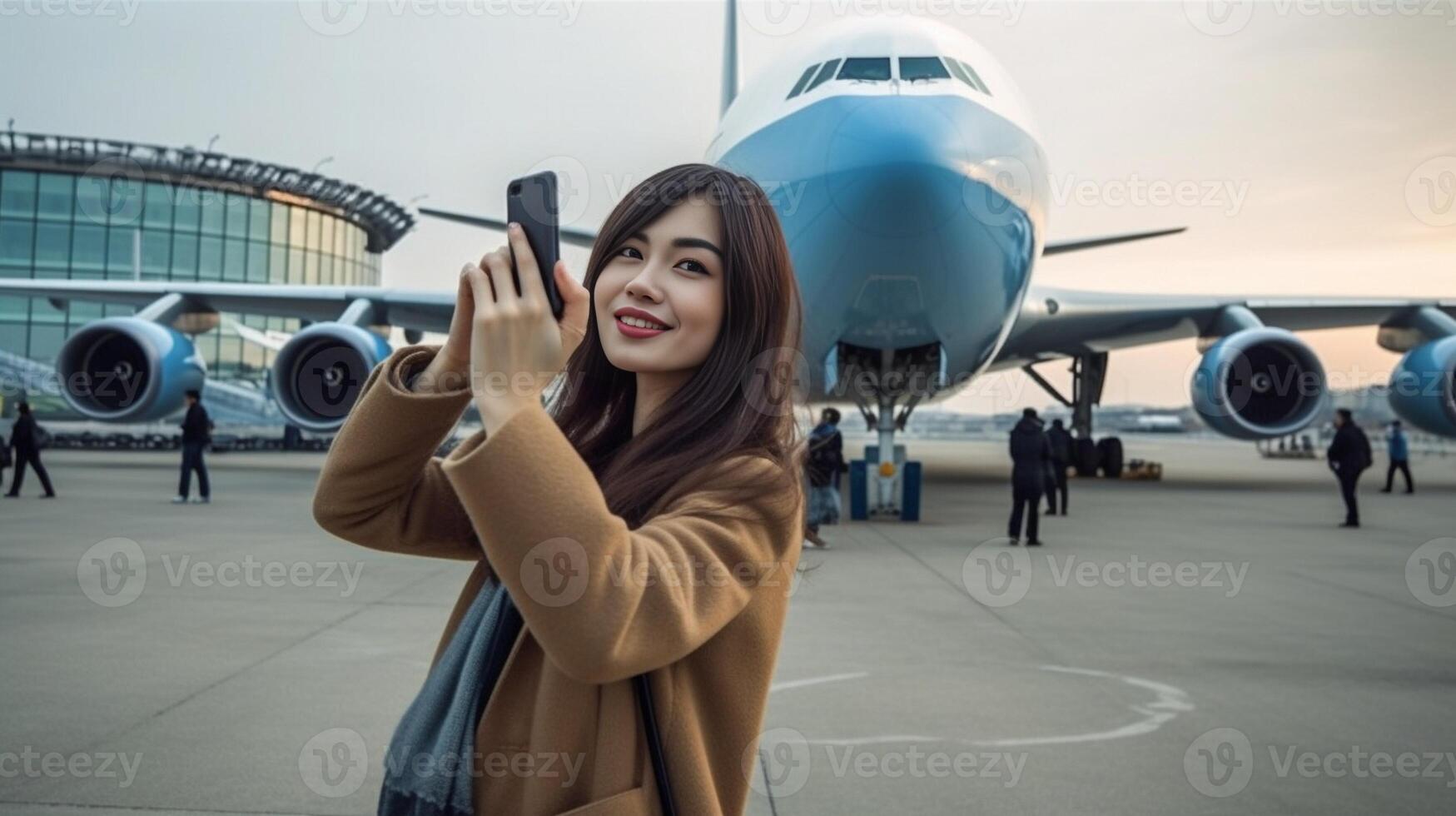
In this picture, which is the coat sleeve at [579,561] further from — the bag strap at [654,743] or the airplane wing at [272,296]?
the airplane wing at [272,296]

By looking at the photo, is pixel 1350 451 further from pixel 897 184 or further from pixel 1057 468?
pixel 897 184

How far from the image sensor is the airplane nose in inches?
278

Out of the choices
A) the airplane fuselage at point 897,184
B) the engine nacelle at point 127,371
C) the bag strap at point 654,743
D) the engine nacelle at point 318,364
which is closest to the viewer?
the bag strap at point 654,743

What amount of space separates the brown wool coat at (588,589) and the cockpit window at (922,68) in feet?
23.5

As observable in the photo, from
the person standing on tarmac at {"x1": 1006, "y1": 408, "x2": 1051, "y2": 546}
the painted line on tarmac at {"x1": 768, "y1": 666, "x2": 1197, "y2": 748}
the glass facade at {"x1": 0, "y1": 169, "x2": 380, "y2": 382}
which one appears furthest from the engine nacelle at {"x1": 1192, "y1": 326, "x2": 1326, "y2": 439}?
the glass facade at {"x1": 0, "y1": 169, "x2": 380, "y2": 382}

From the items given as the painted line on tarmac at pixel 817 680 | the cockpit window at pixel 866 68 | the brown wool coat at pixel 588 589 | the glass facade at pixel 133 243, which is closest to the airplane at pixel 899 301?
the cockpit window at pixel 866 68

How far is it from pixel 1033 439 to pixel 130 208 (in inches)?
1543

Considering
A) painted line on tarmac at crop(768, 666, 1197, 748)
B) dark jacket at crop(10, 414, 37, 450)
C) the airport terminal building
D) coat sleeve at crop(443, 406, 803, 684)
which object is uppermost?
the airport terminal building

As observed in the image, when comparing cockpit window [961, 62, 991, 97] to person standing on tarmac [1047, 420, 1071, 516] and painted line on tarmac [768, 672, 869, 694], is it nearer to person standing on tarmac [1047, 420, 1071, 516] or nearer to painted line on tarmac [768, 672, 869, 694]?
person standing on tarmac [1047, 420, 1071, 516]

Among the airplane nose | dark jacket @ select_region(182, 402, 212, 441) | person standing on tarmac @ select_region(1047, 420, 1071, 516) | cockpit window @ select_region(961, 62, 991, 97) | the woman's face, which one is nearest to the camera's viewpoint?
the woman's face

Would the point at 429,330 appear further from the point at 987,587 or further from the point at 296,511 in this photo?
the point at 987,587

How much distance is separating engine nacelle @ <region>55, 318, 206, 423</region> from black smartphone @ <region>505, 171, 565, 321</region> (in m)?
13.6

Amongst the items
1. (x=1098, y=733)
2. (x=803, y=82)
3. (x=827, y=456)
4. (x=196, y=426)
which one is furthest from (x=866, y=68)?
(x=196, y=426)

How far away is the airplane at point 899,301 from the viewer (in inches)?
290
